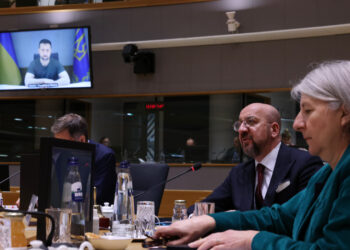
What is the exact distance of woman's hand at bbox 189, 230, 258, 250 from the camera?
134cm

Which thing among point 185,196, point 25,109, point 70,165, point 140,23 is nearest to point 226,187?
point 70,165

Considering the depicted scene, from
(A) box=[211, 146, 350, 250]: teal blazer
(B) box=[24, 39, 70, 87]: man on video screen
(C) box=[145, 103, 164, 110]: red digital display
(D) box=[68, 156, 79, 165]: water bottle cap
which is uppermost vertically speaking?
(B) box=[24, 39, 70, 87]: man on video screen

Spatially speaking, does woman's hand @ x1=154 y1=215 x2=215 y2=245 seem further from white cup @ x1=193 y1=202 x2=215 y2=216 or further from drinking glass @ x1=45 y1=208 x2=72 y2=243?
white cup @ x1=193 y1=202 x2=215 y2=216

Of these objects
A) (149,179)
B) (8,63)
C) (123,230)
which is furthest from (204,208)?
(8,63)

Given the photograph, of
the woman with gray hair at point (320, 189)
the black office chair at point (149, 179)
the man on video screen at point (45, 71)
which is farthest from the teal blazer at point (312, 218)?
the man on video screen at point (45, 71)

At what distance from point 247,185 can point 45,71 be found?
4894 millimetres

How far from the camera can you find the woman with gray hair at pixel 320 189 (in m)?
1.21

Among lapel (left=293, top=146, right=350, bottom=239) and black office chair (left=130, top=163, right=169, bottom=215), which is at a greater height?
lapel (left=293, top=146, right=350, bottom=239)

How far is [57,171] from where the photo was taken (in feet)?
5.30

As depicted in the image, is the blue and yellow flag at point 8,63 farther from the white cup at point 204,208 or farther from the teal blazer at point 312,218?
the teal blazer at point 312,218

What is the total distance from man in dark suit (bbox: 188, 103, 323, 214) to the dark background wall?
3291 millimetres

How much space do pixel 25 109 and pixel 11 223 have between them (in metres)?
6.33

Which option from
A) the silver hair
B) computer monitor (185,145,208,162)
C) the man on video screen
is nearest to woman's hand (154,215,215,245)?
the silver hair

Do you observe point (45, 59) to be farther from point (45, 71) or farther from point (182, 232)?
point (182, 232)
